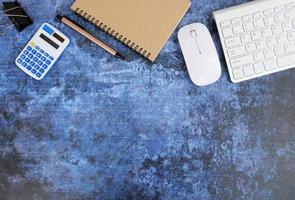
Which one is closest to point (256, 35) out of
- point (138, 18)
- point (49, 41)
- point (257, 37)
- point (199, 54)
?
point (257, 37)

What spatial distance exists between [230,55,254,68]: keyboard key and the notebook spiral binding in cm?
16

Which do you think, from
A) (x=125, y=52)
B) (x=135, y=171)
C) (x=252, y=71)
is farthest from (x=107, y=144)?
(x=252, y=71)

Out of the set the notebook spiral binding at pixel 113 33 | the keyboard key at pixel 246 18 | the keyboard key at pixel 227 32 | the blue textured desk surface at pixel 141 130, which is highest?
the notebook spiral binding at pixel 113 33

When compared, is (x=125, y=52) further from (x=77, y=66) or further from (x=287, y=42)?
A: (x=287, y=42)

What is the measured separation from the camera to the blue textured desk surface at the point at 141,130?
28.0 inches

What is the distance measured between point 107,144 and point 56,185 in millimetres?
124

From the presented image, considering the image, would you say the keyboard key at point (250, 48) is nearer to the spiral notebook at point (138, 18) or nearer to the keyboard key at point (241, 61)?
the keyboard key at point (241, 61)

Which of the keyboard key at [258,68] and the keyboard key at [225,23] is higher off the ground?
the keyboard key at [225,23]

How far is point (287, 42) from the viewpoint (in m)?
0.73

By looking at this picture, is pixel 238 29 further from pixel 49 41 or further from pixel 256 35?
pixel 49 41

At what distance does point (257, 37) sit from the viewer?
731mm

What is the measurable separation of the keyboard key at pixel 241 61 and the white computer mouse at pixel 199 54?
28mm

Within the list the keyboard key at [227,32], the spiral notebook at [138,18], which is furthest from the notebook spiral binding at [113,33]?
the keyboard key at [227,32]

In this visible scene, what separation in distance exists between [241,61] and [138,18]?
8.7 inches
